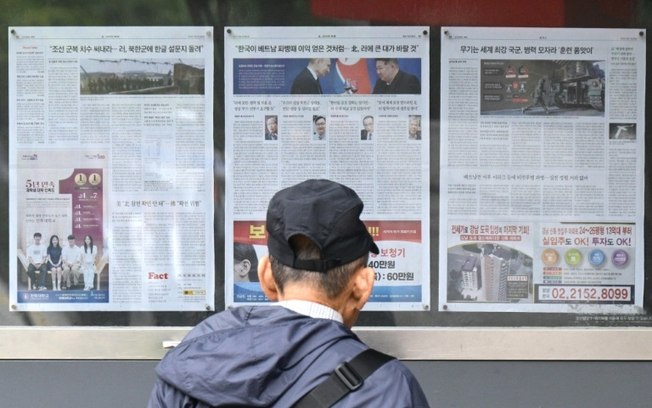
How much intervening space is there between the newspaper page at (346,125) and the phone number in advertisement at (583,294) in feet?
1.57

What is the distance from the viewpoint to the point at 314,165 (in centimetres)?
348

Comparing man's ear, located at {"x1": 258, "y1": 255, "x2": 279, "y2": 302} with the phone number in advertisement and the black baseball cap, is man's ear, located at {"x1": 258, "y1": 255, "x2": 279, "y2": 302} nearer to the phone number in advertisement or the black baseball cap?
the black baseball cap

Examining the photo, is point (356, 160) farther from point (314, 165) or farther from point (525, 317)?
point (525, 317)

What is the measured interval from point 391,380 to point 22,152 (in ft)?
8.05

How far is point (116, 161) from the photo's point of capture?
3510 mm

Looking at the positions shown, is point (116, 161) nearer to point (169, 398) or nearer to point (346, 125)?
point (346, 125)

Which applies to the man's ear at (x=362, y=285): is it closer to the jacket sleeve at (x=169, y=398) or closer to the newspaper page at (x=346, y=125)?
the jacket sleeve at (x=169, y=398)

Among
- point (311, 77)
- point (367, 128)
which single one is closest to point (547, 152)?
point (367, 128)

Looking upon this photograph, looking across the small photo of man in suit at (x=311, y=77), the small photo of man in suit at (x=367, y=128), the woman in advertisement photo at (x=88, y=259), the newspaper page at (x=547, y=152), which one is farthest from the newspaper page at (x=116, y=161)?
the newspaper page at (x=547, y=152)

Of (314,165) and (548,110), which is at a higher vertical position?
(548,110)

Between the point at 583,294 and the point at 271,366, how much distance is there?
7.51 feet

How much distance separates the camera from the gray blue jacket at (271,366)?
1501 millimetres

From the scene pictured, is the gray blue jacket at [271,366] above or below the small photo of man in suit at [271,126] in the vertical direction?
below

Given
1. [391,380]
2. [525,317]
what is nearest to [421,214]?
[525,317]
